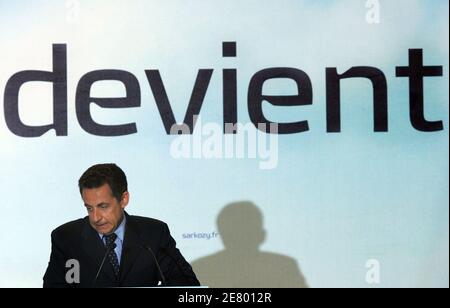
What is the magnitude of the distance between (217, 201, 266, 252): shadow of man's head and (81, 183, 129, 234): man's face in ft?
1.35

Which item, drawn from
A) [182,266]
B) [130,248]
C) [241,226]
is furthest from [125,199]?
[241,226]

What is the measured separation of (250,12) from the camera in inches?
158

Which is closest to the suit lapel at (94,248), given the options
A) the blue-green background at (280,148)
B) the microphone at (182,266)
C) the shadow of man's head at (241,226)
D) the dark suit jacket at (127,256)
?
the dark suit jacket at (127,256)

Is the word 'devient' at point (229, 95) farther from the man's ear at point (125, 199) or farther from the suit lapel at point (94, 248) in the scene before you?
the suit lapel at point (94, 248)

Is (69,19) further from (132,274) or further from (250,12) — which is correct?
(132,274)

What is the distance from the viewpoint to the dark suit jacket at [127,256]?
155 inches

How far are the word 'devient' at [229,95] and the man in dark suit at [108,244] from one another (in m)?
0.23

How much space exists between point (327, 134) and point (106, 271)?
1.03 m

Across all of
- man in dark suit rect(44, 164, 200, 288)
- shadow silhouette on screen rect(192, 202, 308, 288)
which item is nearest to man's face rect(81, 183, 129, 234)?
man in dark suit rect(44, 164, 200, 288)

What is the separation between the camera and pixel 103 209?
397 cm

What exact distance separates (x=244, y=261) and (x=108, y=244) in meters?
0.54

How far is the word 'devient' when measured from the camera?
4000 mm

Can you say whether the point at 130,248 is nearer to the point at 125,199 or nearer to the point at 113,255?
the point at 113,255
